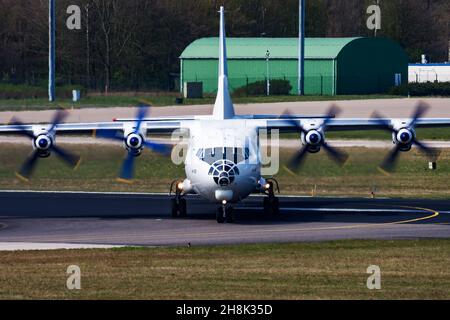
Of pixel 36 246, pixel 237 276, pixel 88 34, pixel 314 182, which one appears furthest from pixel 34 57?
pixel 237 276

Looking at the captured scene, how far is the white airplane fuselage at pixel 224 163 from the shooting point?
137 ft

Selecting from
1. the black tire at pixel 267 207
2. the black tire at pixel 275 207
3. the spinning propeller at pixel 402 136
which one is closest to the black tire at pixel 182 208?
the black tire at pixel 267 207

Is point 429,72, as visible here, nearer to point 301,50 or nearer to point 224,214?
point 301,50

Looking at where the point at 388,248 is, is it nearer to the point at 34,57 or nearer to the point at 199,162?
the point at 199,162

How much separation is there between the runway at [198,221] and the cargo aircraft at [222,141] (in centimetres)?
117

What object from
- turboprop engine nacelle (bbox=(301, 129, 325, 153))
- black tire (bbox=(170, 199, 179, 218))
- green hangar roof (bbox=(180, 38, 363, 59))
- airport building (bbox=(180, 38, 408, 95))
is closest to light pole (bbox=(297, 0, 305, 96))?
airport building (bbox=(180, 38, 408, 95))

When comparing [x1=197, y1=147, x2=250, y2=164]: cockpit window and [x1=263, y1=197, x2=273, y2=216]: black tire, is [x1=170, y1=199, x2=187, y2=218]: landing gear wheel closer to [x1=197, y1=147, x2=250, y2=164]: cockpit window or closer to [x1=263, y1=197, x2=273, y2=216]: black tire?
[x1=197, y1=147, x2=250, y2=164]: cockpit window

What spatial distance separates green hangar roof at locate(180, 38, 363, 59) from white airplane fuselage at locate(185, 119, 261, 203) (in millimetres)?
65350

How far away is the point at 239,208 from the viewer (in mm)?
48219

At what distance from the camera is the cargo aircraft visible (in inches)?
1657

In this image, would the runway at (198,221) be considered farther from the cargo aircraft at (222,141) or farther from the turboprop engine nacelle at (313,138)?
the turboprop engine nacelle at (313,138)

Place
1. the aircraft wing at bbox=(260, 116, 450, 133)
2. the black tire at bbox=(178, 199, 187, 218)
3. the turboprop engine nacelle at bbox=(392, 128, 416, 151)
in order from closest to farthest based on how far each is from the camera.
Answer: the black tire at bbox=(178, 199, 187, 218)
the turboprop engine nacelle at bbox=(392, 128, 416, 151)
the aircraft wing at bbox=(260, 116, 450, 133)

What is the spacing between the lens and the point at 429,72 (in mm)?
121000

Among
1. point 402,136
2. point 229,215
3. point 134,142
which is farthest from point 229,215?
point 402,136
